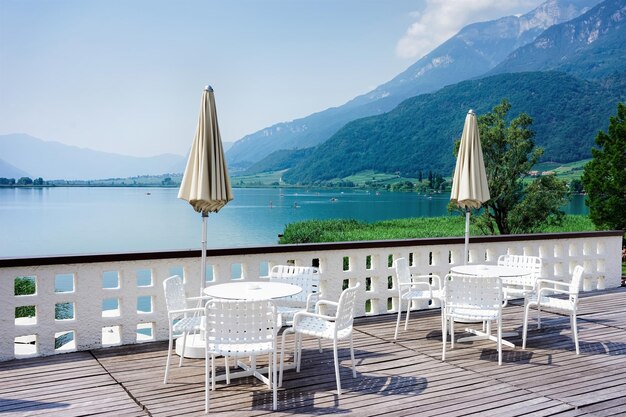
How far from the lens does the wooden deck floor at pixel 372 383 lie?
4.05m

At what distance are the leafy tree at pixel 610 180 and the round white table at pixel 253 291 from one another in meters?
18.8

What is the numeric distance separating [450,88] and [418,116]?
22.6ft

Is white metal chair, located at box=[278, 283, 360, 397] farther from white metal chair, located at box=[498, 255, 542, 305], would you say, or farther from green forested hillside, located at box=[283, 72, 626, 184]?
green forested hillside, located at box=[283, 72, 626, 184]

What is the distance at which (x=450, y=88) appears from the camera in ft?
262

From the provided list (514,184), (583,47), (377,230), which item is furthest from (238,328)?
(583,47)

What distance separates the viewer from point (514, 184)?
25906 mm

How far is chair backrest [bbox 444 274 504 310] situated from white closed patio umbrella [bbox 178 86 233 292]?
7.15 feet

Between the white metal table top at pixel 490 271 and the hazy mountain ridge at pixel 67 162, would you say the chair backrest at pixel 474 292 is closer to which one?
the white metal table top at pixel 490 271

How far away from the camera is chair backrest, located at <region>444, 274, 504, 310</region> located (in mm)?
5164

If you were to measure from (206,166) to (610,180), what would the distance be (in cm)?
1955

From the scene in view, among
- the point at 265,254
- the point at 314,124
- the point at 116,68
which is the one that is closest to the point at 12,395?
the point at 265,254

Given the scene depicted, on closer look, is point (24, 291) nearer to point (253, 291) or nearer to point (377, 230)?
point (253, 291)

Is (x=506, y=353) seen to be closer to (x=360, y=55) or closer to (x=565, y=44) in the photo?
(x=360, y=55)

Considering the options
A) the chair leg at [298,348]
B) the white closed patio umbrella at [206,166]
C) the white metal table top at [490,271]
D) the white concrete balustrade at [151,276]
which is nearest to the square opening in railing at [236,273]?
the white concrete balustrade at [151,276]
